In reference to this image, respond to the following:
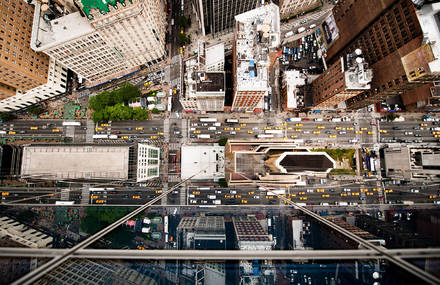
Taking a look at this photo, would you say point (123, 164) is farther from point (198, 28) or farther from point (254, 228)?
point (198, 28)

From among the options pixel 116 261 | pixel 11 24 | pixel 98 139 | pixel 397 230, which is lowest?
pixel 397 230

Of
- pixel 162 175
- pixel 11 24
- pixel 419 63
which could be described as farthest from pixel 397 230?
pixel 11 24

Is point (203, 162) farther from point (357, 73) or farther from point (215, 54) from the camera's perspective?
point (357, 73)

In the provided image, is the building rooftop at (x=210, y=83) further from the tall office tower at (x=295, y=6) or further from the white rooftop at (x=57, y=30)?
the tall office tower at (x=295, y=6)

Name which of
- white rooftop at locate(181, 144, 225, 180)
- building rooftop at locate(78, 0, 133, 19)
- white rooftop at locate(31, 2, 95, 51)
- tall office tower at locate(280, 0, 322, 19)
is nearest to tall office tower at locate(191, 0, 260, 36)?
tall office tower at locate(280, 0, 322, 19)

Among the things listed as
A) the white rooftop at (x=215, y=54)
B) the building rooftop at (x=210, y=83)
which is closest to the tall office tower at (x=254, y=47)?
the building rooftop at (x=210, y=83)
